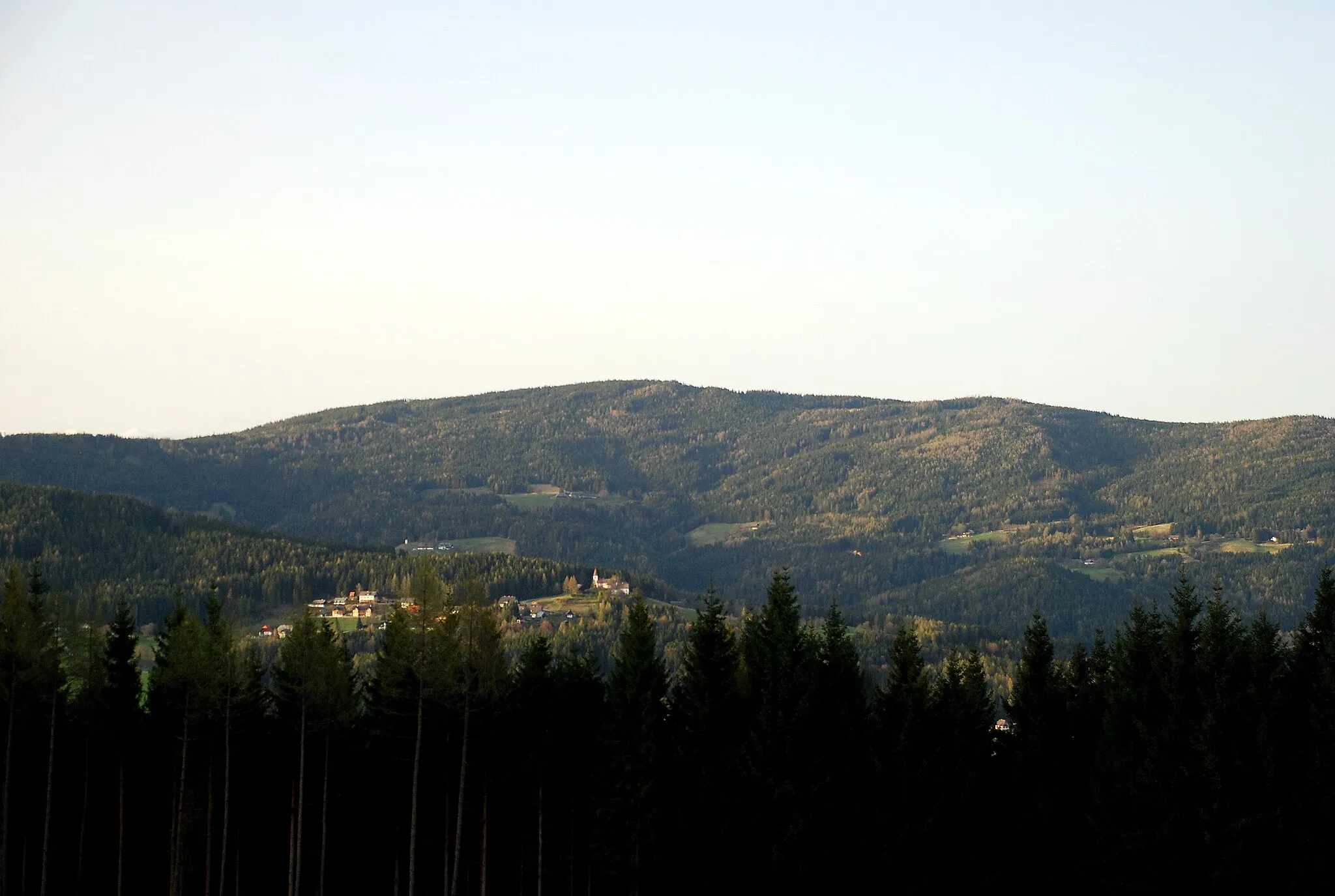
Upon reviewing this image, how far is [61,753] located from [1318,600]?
46043mm

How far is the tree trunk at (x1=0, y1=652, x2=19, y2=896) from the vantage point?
52.7 m

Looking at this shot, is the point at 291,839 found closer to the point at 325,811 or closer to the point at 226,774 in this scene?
the point at 325,811

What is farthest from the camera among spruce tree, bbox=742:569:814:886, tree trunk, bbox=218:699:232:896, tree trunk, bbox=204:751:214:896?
tree trunk, bbox=204:751:214:896

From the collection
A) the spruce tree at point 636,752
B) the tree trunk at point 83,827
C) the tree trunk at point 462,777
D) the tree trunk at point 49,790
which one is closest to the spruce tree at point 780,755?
the spruce tree at point 636,752

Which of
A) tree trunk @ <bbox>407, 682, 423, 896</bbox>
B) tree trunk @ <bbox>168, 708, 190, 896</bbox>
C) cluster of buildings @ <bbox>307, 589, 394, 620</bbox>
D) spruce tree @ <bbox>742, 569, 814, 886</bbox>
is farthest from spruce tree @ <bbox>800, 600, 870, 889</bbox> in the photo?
cluster of buildings @ <bbox>307, 589, 394, 620</bbox>

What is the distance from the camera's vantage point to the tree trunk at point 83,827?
55938mm

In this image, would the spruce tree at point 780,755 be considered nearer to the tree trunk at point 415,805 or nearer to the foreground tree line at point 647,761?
the foreground tree line at point 647,761

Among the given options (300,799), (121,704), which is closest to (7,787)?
(121,704)

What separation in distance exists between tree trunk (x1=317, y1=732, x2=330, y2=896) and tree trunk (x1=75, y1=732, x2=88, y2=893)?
8619 mm

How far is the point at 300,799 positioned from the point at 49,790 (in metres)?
9.50

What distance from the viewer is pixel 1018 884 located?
178ft

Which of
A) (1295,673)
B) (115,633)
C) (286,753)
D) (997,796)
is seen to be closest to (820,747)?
(997,796)

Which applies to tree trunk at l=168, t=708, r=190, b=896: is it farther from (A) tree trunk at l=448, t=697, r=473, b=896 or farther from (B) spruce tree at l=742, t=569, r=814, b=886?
(B) spruce tree at l=742, t=569, r=814, b=886

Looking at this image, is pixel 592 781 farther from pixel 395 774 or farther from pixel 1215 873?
pixel 1215 873
